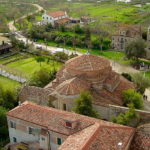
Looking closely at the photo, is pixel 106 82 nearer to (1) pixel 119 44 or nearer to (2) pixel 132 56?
(2) pixel 132 56

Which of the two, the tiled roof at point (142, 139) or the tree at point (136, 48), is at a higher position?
the tree at point (136, 48)

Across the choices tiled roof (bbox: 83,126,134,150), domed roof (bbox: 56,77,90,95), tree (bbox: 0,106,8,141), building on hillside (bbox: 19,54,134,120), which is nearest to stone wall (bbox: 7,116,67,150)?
tree (bbox: 0,106,8,141)

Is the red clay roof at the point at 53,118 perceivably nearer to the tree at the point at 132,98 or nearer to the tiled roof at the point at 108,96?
the tiled roof at the point at 108,96

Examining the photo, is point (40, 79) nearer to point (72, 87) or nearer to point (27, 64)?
point (72, 87)

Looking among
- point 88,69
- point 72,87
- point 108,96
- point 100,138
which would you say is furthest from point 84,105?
point 100,138

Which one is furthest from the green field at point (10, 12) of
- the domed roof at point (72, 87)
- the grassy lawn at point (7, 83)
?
the domed roof at point (72, 87)

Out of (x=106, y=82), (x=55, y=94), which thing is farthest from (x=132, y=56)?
(x=55, y=94)

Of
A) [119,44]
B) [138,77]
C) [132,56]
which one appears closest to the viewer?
[138,77]
